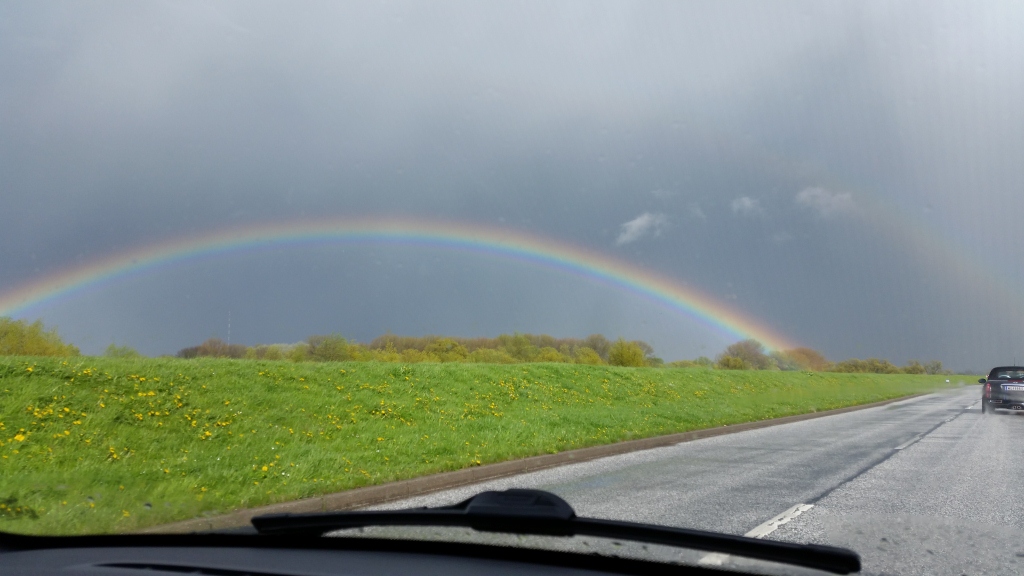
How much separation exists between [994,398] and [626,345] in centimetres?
2635

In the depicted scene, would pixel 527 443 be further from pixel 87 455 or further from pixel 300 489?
pixel 87 455

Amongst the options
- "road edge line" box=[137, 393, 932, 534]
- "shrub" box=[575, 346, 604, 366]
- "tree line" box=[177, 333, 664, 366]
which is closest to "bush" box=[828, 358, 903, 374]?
"tree line" box=[177, 333, 664, 366]

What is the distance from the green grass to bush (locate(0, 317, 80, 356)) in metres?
7.57

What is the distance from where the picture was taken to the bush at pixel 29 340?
19.7 metres

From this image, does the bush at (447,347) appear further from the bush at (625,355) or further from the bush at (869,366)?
the bush at (869,366)

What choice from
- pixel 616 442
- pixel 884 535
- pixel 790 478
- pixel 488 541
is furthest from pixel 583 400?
pixel 488 541

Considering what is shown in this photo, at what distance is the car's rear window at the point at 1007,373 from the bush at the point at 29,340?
30348 millimetres

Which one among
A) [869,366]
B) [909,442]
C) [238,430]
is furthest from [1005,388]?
[869,366]

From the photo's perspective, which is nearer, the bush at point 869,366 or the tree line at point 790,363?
the tree line at point 790,363

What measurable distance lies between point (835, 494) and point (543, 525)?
6.79 meters

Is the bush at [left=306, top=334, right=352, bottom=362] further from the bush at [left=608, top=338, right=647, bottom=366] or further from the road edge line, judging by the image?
the bush at [left=608, top=338, right=647, bottom=366]

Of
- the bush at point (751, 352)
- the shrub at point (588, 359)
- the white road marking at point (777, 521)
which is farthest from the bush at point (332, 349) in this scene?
the bush at point (751, 352)

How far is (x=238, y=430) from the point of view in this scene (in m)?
11.5

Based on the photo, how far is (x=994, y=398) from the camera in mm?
25234
